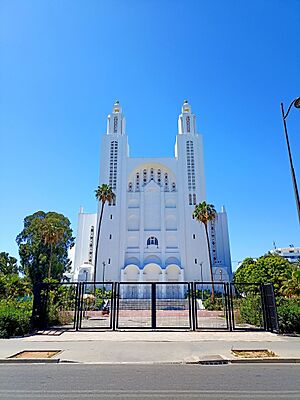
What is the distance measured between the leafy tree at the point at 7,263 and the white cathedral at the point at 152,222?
11064mm

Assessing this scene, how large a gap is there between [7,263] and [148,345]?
5773 centimetres

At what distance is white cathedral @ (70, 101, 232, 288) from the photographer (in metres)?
57.5

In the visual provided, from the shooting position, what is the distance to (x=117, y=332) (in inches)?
553

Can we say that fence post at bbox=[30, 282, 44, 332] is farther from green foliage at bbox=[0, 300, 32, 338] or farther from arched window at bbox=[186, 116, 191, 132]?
arched window at bbox=[186, 116, 191, 132]

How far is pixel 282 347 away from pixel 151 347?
4319 millimetres

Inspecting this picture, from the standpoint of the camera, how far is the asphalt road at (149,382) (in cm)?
537

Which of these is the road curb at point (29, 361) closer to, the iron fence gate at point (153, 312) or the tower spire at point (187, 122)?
the iron fence gate at point (153, 312)

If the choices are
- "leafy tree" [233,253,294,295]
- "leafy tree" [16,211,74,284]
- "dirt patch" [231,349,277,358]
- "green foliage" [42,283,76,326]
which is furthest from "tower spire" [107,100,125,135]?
"dirt patch" [231,349,277,358]

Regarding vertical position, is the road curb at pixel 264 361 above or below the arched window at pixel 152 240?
below

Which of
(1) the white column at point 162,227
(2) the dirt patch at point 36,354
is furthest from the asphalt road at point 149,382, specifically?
(1) the white column at point 162,227

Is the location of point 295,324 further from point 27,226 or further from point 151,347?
point 27,226

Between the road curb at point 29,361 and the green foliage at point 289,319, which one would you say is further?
the green foliage at point 289,319

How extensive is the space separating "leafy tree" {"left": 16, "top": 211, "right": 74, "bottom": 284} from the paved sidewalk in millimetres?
31592

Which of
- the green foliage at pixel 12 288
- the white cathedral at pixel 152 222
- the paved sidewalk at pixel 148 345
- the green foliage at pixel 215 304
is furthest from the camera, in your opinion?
the white cathedral at pixel 152 222
